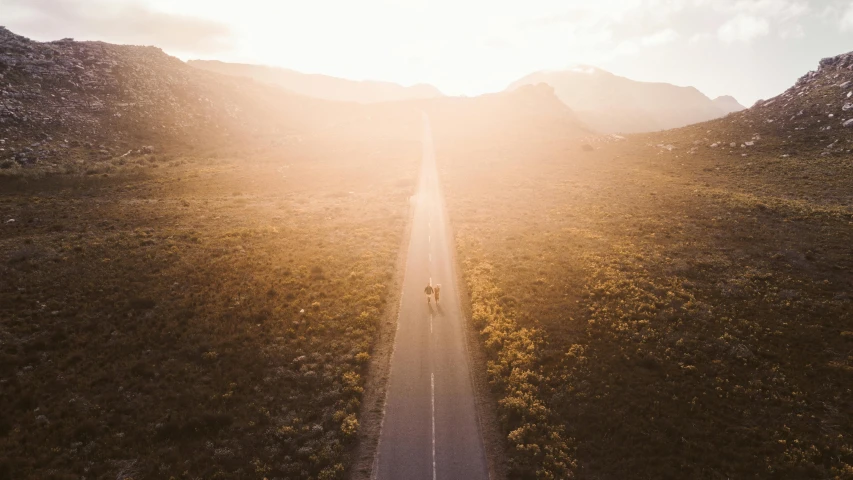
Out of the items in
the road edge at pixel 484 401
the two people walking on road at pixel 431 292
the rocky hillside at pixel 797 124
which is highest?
the rocky hillside at pixel 797 124

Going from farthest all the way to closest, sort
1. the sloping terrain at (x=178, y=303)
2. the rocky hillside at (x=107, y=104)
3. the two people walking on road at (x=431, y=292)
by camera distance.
Answer: the rocky hillside at (x=107, y=104)
the two people walking on road at (x=431, y=292)
the sloping terrain at (x=178, y=303)

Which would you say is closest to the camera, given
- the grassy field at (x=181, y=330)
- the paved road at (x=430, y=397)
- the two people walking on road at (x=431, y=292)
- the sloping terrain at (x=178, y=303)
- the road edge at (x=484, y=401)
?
the paved road at (x=430, y=397)

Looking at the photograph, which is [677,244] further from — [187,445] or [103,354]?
[103,354]

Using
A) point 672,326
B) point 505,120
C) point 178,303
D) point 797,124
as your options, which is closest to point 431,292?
point 672,326

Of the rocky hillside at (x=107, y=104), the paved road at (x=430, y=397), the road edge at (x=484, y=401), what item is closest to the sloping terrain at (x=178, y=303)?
the rocky hillside at (x=107, y=104)

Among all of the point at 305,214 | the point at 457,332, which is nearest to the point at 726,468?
the point at 457,332

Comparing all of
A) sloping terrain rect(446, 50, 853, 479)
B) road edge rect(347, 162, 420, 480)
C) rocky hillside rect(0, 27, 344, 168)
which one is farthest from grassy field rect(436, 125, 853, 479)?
rocky hillside rect(0, 27, 344, 168)

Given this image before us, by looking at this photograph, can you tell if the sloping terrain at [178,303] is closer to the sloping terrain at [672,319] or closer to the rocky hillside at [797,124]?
the sloping terrain at [672,319]
